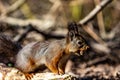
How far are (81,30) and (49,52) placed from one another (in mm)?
3275

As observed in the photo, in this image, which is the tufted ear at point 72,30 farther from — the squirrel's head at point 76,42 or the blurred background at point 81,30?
the blurred background at point 81,30

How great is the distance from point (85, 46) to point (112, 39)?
3553 mm

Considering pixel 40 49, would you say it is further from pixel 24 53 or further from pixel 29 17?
pixel 29 17

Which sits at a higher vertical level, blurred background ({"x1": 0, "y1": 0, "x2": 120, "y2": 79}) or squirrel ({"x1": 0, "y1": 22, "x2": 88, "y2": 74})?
blurred background ({"x1": 0, "y1": 0, "x2": 120, "y2": 79})

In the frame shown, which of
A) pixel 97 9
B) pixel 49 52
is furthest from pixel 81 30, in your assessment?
pixel 49 52

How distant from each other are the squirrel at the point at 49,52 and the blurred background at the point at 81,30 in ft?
4.15

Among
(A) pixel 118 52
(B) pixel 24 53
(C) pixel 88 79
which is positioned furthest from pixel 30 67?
(A) pixel 118 52

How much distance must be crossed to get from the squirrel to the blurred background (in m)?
1.26

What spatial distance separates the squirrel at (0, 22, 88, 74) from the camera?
11.6 feet

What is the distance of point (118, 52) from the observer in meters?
6.34

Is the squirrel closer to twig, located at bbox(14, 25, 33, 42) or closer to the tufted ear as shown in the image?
the tufted ear

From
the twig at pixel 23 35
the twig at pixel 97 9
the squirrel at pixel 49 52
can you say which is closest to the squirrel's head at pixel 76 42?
the squirrel at pixel 49 52

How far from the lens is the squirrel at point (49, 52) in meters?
3.55

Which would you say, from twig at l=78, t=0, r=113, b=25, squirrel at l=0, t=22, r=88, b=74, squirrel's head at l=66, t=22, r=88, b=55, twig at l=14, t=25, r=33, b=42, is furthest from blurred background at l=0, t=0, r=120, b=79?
squirrel's head at l=66, t=22, r=88, b=55
